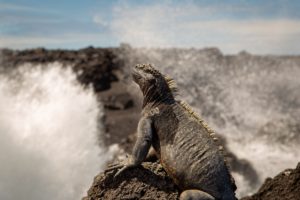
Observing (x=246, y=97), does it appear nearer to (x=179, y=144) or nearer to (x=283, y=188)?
(x=283, y=188)

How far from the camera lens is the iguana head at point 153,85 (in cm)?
550

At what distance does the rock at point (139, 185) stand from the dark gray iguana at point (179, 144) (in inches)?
4.7

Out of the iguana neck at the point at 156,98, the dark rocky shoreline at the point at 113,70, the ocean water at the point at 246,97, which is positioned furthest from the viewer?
the dark rocky shoreline at the point at 113,70

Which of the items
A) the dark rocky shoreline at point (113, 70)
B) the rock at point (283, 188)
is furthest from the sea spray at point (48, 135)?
the rock at point (283, 188)

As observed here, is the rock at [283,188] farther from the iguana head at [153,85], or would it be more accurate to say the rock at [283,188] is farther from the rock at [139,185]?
the iguana head at [153,85]

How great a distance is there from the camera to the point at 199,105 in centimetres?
3722

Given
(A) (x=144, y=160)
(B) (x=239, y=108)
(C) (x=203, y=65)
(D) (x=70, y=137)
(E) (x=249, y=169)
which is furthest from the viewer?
(C) (x=203, y=65)

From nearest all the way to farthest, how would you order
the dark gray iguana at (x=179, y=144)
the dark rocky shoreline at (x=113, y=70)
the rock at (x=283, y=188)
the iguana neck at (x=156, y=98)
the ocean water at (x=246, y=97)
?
1. the dark gray iguana at (x=179, y=144)
2. the iguana neck at (x=156, y=98)
3. the rock at (x=283, y=188)
4. the ocean water at (x=246, y=97)
5. the dark rocky shoreline at (x=113, y=70)

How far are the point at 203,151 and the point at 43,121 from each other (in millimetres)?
30739

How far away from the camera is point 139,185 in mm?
5387

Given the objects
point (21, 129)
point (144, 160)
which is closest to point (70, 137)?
point (21, 129)

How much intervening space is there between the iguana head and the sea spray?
21.2 meters

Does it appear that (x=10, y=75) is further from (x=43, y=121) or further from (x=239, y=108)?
(x=239, y=108)

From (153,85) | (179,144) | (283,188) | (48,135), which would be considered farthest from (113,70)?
(179,144)
